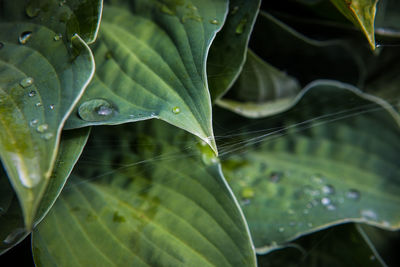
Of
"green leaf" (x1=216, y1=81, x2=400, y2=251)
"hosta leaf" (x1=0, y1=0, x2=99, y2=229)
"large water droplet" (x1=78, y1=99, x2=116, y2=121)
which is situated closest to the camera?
"hosta leaf" (x1=0, y1=0, x2=99, y2=229)

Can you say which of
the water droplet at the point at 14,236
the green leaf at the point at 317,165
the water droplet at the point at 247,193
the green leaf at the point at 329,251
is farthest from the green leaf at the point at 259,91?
the water droplet at the point at 14,236

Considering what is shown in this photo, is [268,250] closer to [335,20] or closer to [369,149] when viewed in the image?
[369,149]

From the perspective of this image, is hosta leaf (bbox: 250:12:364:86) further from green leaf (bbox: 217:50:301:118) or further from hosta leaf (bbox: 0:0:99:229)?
hosta leaf (bbox: 0:0:99:229)

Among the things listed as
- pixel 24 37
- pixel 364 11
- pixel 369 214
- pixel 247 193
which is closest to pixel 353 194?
pixel 369 214

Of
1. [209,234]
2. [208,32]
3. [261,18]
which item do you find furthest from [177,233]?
[261,18]

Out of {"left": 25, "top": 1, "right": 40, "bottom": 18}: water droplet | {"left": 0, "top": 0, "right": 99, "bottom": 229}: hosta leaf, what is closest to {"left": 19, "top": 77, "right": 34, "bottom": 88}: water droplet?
{"left": 0, "top": 0, "right": 99, "bottom": 229}: hosta leaf

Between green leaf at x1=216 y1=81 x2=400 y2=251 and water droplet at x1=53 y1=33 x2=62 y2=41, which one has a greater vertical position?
water droplet at x1=53 y1=33 x2=62 y2=41
